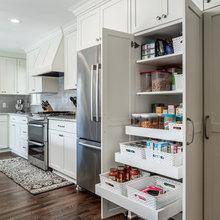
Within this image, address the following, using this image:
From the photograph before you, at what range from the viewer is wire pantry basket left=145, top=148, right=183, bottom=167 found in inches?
68.2

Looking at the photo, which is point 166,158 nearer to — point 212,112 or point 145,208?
point 145,208

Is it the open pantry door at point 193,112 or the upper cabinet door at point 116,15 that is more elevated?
the upper cabinet door at point 116,15

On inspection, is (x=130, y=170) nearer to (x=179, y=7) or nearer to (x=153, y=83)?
(x=153, y=83)

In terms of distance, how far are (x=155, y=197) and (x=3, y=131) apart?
15.7 ft

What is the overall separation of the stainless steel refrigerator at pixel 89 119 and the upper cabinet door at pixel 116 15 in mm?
327

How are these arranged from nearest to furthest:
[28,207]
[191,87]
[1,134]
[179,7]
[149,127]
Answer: [191,87] → [179,7] → [149,127] → [28,207] → [1,134]

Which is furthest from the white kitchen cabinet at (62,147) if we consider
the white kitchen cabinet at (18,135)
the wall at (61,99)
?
the white kitchen cabinet at (18,135)

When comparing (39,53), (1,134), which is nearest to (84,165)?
(39,53)

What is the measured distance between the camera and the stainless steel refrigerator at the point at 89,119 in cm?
250

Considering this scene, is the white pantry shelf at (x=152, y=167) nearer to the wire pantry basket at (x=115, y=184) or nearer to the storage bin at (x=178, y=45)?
the wire pantry basket at (x=115, y=184)

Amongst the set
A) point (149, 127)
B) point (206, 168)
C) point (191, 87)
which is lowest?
point (206, 168)

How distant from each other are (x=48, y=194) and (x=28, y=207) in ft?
1.21

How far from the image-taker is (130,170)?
2121mm

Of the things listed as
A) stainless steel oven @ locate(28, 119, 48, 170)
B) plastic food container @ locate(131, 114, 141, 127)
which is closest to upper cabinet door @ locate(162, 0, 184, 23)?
plastic food container @ locate(131, 114, 141, 127)
